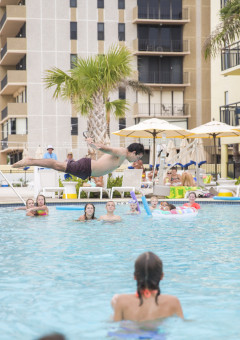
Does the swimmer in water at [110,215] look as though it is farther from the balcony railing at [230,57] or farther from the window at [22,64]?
the window at [22,64]

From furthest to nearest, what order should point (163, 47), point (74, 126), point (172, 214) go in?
point (163, 47) → point (74, 126) → point (172, 214)

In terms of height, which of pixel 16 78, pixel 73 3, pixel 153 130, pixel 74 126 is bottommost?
pixel 153 130

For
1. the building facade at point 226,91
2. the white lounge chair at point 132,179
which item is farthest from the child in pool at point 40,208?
the building facade at point 226,91

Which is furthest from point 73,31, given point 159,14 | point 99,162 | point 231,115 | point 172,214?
point 99,162

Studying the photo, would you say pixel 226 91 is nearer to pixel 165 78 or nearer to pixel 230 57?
pixel 230 57

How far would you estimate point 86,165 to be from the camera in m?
10.0

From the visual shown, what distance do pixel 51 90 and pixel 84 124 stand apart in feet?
12.5

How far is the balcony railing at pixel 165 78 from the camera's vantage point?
49609 mm

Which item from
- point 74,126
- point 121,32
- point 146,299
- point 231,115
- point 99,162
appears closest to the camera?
point 146,299

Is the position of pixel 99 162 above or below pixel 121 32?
below

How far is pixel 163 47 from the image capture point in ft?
163

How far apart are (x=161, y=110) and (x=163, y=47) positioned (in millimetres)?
5438

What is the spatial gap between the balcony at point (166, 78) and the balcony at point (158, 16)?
4192mm

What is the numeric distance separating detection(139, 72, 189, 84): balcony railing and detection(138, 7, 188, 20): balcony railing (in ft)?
15.2
